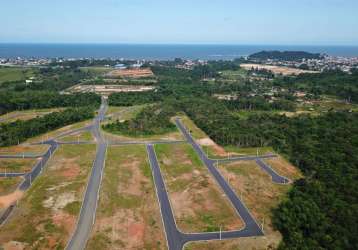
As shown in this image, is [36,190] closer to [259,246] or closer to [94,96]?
[259,246]

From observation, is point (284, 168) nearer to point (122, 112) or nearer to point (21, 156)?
point (21, 156)

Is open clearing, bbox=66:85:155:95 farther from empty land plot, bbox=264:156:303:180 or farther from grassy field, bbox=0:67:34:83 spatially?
empty land plot, bbox=264:156:303:180

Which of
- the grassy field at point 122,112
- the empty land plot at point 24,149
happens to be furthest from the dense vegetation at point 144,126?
the empty land plot at point 24,149

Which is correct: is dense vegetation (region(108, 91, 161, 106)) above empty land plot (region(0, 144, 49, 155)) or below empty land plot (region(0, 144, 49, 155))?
above

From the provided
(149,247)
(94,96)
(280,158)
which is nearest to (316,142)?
(280,158)

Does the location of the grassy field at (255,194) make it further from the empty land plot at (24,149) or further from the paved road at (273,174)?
the empty land plot at (24,149)

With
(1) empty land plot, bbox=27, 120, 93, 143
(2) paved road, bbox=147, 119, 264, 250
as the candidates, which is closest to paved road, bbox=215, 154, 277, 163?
(2) paved road, bbox=147, 119, 264, 250
